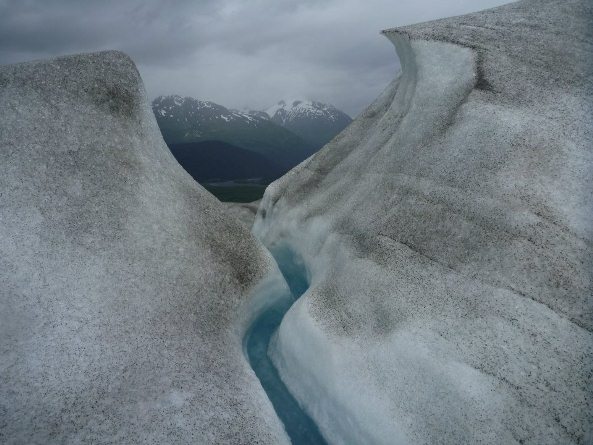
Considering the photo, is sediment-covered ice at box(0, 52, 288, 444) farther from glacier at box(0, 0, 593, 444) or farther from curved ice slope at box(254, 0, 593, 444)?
curved ice slope at box(254, 0, 593, 444)

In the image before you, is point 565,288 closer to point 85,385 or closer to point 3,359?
point 85,385

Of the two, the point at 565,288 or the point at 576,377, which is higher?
the point at 565,288

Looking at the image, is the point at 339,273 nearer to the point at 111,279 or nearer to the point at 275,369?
the point at 275,369

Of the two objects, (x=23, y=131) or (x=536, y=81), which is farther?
(x=536, y=81)

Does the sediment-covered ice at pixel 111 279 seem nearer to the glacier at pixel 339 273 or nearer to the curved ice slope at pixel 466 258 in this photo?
the glacier at pixel 339 273

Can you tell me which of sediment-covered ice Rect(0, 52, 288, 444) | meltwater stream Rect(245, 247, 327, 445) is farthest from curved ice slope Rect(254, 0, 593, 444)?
sediment-covered ice Rect(0, 52, 288, 444)

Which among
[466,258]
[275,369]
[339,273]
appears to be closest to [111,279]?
[275,369]

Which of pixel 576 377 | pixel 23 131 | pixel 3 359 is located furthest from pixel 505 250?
pixel 23 131
